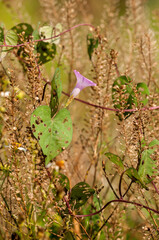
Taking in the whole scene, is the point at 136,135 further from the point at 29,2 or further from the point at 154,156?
the point at 29,2

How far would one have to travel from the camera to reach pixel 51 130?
428 millimetres

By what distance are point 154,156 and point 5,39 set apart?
383 mm

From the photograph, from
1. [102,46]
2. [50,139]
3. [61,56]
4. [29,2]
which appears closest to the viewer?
[50,139]

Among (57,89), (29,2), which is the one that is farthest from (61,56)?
(29,2)

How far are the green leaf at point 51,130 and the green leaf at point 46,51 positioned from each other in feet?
0.77

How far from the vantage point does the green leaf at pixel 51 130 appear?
411 millimetres

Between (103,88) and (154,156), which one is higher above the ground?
(103,88)

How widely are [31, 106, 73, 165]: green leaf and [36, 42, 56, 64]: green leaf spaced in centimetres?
23

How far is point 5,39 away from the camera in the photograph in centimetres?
59

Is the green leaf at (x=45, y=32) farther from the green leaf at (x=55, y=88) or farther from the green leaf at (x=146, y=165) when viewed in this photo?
the green leaf at (x=146, y=165)

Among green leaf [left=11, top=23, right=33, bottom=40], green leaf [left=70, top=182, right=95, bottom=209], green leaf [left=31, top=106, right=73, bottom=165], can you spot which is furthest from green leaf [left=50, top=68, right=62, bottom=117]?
green leaf [left=11, top=23, right=33, bottom=40]

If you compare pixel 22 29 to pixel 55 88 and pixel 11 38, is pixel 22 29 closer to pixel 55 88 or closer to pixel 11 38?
pixel 11 38

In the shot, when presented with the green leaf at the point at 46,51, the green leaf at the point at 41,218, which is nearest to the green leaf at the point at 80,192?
the green leaf at the point at 41,218

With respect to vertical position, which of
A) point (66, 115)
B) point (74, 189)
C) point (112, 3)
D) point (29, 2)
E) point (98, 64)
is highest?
point (29, 2)
